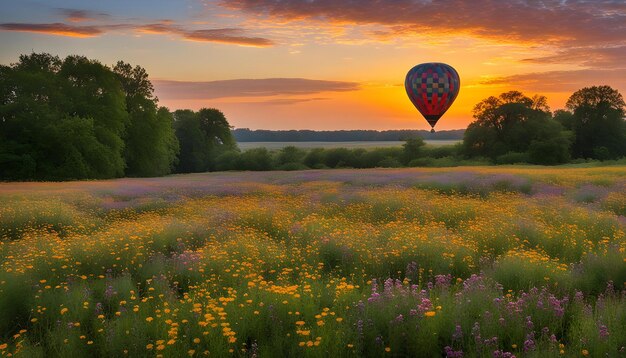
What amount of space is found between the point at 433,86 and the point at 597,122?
4776 centimetres

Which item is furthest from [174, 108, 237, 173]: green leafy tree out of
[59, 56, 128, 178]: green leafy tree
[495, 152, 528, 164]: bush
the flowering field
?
the flowering field

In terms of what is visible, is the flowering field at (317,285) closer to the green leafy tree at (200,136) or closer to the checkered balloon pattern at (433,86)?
the checkered balloon pattern at (433,86)

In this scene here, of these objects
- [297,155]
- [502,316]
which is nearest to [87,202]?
[502,316]

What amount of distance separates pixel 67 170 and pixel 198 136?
3363cm

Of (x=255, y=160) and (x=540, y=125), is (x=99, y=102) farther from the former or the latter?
(x=540, y=125)

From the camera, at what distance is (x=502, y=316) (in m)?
6.46

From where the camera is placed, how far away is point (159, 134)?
53.5 metres

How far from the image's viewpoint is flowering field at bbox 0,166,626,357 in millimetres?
6043

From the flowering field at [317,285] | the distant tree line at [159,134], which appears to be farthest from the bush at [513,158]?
the flowering field at [317,285]

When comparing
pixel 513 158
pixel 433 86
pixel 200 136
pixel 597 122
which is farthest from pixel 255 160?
pixel 597 122

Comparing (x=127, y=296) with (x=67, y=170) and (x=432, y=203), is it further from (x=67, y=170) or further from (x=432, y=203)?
(x=67, y=170)

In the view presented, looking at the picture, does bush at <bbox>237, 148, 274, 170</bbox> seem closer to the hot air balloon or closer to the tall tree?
the tall tree

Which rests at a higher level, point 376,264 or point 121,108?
point 121,108

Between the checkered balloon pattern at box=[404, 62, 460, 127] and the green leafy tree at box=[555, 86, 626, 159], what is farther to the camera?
the green leafy tree at box=[555, 86, 626, 159]
